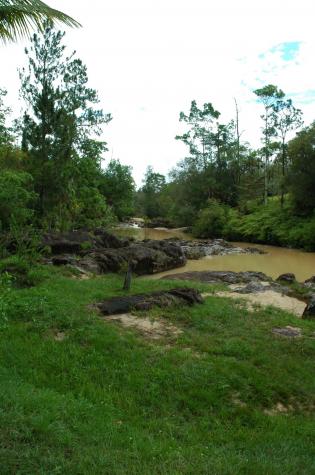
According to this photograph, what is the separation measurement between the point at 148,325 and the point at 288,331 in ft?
10.9

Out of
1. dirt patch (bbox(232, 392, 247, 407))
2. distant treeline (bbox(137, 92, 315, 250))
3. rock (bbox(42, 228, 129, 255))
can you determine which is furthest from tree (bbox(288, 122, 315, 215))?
dirt patch (bbox(232, 392, 247, 407))

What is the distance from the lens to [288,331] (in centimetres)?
995

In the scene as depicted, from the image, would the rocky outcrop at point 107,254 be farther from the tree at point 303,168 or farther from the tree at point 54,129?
the tree at point 303,168

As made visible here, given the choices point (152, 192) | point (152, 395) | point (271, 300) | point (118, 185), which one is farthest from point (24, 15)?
point (152, 192)

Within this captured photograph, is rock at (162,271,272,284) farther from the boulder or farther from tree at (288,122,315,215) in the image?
tree at (288,122,315,215)

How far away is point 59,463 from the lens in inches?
152

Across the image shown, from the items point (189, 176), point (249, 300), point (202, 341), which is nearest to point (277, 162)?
point (189, 176)

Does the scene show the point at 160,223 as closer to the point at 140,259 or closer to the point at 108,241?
the point at 108,241

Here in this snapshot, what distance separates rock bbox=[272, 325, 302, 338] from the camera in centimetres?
971

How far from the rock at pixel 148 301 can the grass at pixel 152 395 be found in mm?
463

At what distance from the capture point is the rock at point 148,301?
1056 centimetres

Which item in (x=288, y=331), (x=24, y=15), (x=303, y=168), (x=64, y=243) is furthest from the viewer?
(x=303, y=168)

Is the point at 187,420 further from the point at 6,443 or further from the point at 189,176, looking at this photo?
the point at 189,176

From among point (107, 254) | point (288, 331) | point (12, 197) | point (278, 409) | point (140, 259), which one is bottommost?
point (278, 409)
